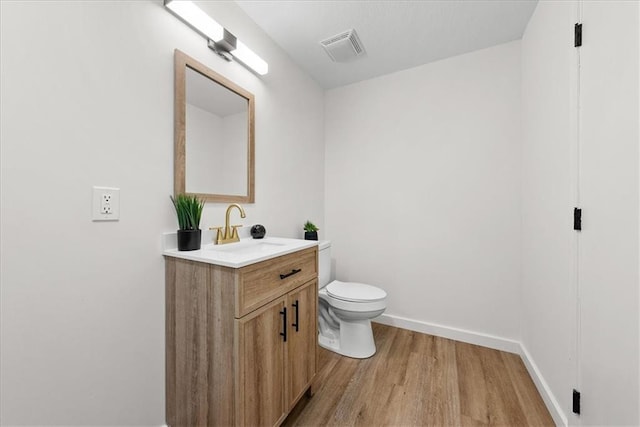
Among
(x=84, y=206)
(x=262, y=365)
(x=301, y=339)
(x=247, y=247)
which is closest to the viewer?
(x=84, y=206)

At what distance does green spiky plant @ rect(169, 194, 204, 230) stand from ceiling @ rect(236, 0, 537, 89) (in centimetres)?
128

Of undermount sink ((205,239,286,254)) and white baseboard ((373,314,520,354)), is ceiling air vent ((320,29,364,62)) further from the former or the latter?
white baseboard ((373,314,520,354))

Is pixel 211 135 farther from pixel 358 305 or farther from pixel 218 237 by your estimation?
pixel 358 305

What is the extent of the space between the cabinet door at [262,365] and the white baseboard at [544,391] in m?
1.31

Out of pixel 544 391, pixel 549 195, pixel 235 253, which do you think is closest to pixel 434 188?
pixel 549 195

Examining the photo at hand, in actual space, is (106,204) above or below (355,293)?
above

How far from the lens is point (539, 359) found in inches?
59.7

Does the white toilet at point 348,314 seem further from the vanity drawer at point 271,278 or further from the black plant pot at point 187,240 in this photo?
the black plant pot at point 187,240

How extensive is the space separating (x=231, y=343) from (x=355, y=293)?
1097mm

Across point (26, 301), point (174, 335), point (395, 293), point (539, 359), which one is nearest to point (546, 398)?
point (539, 359)

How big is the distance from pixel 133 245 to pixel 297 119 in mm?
1566

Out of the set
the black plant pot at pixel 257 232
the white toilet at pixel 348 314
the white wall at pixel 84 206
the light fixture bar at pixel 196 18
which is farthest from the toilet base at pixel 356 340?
the light fixture bar at pixel 196 18

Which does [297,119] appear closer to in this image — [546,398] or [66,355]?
[66,355]

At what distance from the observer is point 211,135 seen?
1415 millimetres
